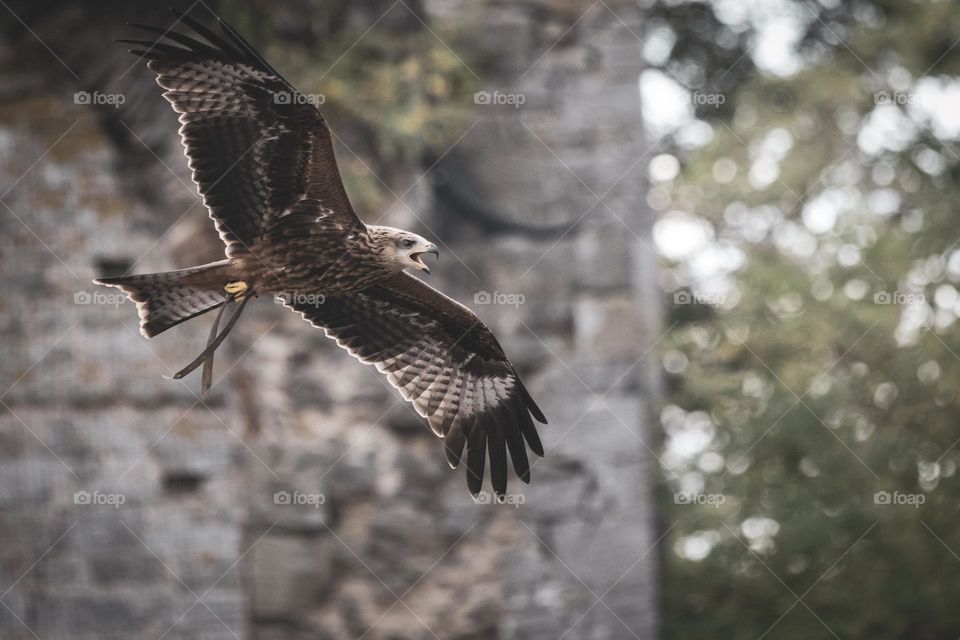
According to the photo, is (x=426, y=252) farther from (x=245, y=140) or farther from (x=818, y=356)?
(x=818, y=356)

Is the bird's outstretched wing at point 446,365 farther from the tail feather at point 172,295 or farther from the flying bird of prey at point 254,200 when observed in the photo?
the tail feather at point 172,295

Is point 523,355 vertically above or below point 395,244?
below

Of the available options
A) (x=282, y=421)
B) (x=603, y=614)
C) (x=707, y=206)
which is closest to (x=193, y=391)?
(x=282, y=421)

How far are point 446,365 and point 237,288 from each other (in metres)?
1.48

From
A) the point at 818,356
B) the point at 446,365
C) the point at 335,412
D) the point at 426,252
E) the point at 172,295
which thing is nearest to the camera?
the point at 426,252

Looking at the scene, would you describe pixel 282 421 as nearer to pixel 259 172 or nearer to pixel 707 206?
pixel 259 172

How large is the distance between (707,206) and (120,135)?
18.0 feet

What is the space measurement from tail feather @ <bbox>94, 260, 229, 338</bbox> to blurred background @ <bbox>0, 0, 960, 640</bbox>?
10.9 ft

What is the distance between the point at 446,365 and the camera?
14.2 feet

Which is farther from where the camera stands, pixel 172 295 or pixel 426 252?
pixel 172 295

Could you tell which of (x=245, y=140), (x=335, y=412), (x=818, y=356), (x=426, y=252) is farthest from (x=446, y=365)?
(x=818, y=356)

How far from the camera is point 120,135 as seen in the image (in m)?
6.59

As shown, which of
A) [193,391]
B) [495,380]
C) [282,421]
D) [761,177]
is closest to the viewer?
[495,380]

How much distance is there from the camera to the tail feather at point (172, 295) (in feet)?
9.80
